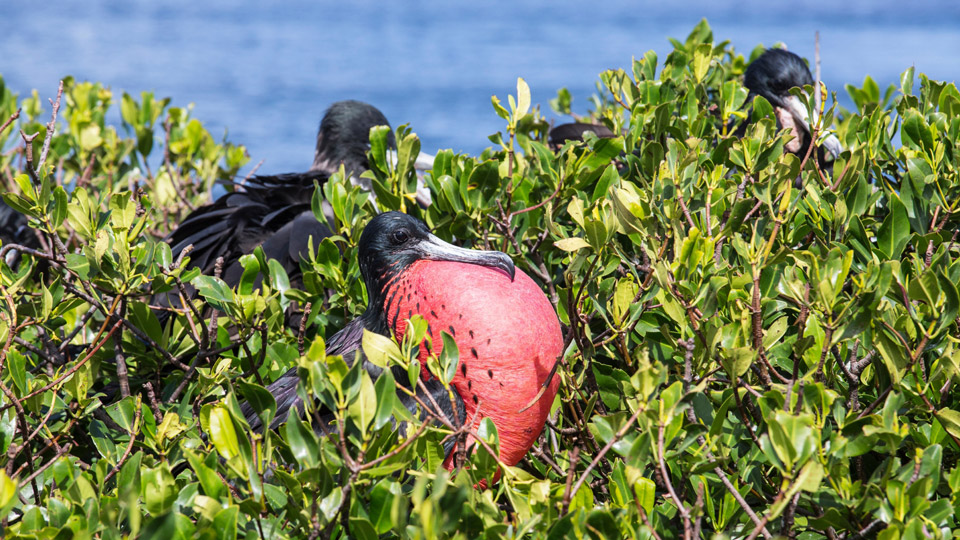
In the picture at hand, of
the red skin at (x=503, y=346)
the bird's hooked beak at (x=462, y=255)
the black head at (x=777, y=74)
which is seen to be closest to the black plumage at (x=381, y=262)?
the bird's hooked beak at (x=462, y=255)

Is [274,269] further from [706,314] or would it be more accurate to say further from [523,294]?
[706,314]

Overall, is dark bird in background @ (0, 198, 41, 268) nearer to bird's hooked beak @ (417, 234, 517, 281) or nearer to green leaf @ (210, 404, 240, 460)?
bird's hooked beak @ (417, 234, 517, 281)

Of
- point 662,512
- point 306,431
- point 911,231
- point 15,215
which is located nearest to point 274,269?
point 306,431

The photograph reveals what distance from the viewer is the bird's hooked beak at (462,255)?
2.12 metres

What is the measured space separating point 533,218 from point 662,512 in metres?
1.13

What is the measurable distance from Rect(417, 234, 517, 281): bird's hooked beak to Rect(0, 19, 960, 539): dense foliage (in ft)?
0.45

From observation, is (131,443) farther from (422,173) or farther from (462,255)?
(422,173)

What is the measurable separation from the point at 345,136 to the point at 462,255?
4092 mm

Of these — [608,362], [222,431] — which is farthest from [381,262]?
[222,431]

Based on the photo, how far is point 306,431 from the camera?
134 cm

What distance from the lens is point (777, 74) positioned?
566 cm

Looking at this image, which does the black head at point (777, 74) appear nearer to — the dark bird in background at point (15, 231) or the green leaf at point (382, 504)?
the dark bird in background at point (15, 231)

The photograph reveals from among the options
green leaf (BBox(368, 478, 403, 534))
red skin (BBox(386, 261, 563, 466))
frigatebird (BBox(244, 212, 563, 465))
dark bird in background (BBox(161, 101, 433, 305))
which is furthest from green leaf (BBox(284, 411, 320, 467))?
dark bird in background (BBox(161, 101, 433, 305))

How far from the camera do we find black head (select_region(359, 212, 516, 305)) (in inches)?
90.9
